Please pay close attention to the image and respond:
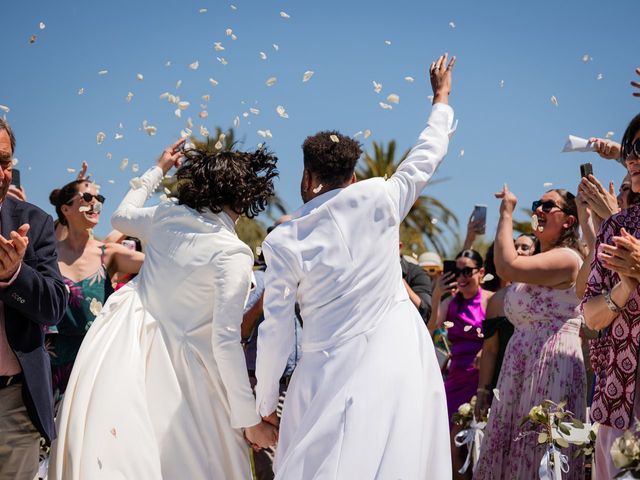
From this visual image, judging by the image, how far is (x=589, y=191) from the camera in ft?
16.0

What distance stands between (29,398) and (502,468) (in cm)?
337

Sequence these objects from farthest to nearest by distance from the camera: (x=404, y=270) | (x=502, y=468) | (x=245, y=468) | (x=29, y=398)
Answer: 1. (x=404, y=270)
2. (x=502, y=468)
3. (x=245, y=468)
4. (x=29, y=398)

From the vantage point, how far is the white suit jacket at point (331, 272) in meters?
4.23

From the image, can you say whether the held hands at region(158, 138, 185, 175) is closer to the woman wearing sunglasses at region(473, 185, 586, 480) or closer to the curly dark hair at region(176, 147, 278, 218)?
the curly dark hair at region(176, 147, 278, 218)

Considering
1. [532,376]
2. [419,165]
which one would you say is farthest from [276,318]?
[532,376]

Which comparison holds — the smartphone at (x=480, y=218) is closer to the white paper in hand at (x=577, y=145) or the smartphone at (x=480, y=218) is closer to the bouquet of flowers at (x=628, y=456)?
the white paper in hand at (x=577, y=145)

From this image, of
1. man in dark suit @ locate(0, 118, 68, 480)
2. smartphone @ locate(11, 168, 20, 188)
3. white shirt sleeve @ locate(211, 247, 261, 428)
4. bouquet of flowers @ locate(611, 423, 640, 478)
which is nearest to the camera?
bouquet of flowers @ locate(611, 423, 640, 478)

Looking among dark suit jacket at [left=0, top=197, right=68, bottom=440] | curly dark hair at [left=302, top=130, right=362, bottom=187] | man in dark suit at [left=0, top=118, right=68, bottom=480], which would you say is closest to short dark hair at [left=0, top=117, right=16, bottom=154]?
man in dark suit at [left=0, top=118, right=68, bottom=480]

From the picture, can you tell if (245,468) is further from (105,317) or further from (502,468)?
(502,468)

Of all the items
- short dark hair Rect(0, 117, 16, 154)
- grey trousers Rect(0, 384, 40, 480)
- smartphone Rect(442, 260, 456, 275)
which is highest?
short dark hair Rect(0, 117, 16, 154)

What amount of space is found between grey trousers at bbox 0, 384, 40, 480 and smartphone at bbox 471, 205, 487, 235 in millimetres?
4975

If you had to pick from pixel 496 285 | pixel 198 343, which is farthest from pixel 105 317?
pixel 496 285

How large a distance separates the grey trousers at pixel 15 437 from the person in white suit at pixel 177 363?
1.30 feet

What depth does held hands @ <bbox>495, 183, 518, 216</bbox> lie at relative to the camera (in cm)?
601
